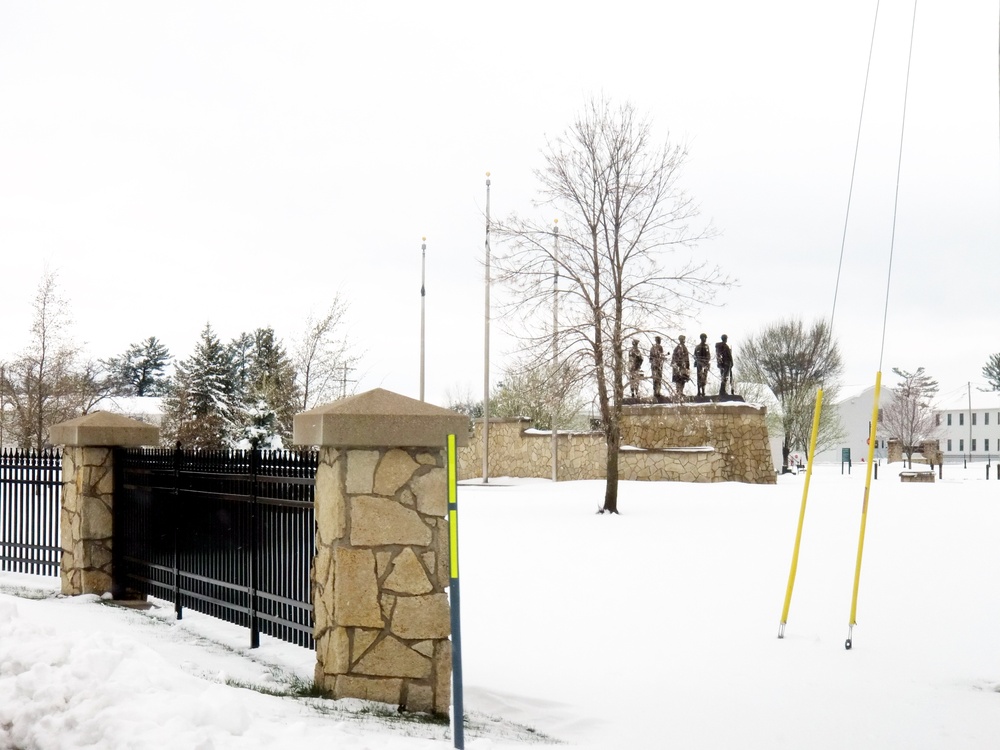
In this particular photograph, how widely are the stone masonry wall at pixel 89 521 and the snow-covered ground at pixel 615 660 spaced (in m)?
0.34

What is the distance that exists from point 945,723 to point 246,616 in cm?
507

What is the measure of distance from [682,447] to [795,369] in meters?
24.5

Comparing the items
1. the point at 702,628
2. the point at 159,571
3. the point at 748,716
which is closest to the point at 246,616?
the point at 159,571

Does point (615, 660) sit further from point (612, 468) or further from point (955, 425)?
point (955, 425)

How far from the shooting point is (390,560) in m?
5.86

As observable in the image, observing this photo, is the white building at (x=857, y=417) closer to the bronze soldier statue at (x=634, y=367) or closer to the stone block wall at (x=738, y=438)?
the stone block wall at (x=738, y=438)

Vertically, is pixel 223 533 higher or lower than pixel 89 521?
higher

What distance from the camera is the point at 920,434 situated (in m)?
69.8

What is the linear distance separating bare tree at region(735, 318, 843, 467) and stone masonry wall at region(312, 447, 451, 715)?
47516 mm

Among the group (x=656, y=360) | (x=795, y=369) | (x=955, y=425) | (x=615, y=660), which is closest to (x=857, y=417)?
(x=955, y=425)

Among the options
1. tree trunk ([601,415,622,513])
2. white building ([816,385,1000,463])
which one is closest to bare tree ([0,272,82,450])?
tree trunk ([601,415,622,513])

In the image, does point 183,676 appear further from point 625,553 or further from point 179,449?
point 625,553

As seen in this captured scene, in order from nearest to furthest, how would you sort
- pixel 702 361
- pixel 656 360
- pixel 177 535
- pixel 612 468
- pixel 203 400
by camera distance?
pixel 177 535, pixel 612 468, pixel 656 360, pixel 702 361, pixel 203 400

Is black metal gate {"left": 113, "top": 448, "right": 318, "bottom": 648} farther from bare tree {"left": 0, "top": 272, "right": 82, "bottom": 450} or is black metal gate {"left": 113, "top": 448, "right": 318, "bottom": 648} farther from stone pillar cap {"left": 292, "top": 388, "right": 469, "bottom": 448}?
bare tree {"left": 0, "top": 272, "right": 82, "bottom": 450}
